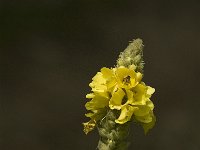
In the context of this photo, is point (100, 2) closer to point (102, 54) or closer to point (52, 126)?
point (102, 54)

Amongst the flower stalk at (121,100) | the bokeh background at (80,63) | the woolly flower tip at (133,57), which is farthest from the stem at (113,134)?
the bokeh background at (80,63)

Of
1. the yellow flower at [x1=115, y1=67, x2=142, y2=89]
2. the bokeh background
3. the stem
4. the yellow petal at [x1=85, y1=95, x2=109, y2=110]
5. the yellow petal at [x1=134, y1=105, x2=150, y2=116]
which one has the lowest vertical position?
the stem

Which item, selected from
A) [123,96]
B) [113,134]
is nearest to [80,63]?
[123,96]

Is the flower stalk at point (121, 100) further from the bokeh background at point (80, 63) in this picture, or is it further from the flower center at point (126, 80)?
the bokeh background at point (80, 63)

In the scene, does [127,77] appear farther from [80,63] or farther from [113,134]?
[80,63]

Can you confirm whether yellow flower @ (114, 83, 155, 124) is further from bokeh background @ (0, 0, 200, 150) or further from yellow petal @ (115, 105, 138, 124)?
bokeh background @ (0, 0, 200, 150)

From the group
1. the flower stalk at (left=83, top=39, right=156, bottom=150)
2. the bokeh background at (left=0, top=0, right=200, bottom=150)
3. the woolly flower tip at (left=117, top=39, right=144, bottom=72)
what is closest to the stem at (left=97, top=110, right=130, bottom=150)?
the flower stalk at (left=83, top=39, right=156, bottom=150)

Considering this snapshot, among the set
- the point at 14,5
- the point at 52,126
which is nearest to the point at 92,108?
the point at 52,126
